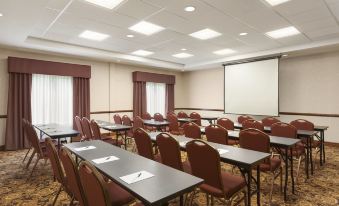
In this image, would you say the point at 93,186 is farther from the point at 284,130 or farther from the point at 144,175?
the point at 284,130

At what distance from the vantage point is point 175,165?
2.47 m

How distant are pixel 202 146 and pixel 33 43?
5392 mm

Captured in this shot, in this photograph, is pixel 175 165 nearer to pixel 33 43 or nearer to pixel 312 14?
pixel 312 14

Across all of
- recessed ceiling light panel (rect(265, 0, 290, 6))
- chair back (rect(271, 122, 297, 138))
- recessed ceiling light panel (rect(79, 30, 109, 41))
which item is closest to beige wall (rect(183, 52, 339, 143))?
chair back (rect(271, 122, 297, 138))

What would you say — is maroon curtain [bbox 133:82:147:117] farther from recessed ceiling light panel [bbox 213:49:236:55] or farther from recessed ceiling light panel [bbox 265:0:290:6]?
recessed ceiling light panel [bbox 265:0:290:6]

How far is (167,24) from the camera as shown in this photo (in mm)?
4445

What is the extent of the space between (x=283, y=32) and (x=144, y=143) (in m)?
4.35

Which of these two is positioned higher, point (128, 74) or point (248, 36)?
point (248, 36)

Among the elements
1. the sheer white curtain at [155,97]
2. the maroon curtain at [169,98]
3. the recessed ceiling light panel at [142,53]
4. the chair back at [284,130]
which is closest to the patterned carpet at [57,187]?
the chair back at [284,130]

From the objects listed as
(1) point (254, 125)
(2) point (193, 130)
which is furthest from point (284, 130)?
(2) point (193, 130)

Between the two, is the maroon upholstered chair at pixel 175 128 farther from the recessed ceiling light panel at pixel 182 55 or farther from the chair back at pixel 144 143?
the chair back at pixel 144 143

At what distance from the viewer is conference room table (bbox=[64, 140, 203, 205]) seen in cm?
136

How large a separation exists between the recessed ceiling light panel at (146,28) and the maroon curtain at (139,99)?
12.0 ft

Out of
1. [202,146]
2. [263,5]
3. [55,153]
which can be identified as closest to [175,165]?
[202,146]
